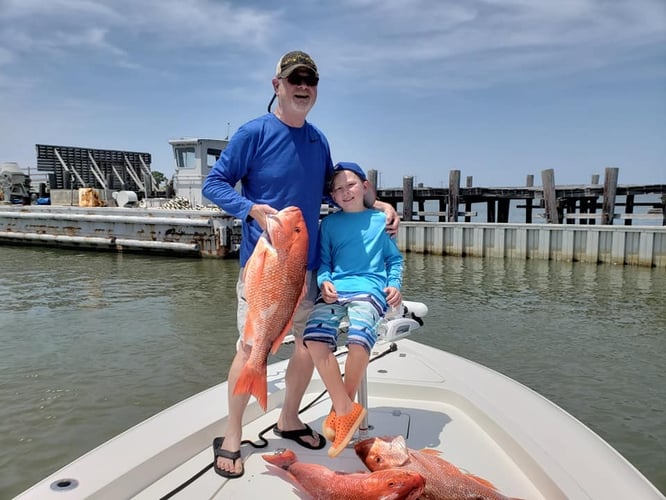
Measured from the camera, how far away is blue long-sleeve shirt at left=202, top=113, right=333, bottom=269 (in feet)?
8.45

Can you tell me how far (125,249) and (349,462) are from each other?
1768 cm

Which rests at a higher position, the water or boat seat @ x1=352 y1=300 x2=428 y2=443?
boat seat @ x1=352 y1=300 x2=428 y2=443

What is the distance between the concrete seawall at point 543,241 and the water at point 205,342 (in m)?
0.81

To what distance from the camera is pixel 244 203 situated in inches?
98.3

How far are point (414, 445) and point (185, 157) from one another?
19.4 m

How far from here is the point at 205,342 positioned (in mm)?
8398

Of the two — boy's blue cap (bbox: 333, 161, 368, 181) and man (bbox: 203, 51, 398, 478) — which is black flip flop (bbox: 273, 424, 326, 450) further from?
boy's blue cap (bbox: 333, 161, 368, 181)

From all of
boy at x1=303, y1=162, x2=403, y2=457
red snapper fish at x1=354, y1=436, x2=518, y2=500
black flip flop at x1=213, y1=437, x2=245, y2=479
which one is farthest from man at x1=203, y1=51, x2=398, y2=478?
red snapper fish at x1=354, y1=436, x2=518, y2=500

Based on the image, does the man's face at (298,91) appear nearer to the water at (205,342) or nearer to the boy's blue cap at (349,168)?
the boy's blue cap at (349,168)

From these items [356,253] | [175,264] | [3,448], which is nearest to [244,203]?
[356,253]

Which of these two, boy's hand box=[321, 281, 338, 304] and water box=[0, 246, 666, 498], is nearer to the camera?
boy's hand box=[321, 281, 338, 304]

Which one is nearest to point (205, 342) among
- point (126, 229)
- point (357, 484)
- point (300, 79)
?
point (300, 79)

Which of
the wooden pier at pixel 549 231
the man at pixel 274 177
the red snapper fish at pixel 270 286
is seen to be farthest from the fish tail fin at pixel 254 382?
the wooden pier at pixel 549 231

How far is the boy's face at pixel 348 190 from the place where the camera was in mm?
2805
